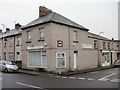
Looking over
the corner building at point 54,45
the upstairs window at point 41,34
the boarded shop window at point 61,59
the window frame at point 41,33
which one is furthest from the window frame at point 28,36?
the boarded shop window at point 61,59

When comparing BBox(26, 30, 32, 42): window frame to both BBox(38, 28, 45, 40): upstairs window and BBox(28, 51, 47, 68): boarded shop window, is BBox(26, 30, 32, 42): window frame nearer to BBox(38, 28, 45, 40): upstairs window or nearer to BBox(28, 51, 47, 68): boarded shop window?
BBox(28, 51, 47, 68): boarded shop window

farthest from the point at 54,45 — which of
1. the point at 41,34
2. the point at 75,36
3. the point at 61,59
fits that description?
the point at 75,36

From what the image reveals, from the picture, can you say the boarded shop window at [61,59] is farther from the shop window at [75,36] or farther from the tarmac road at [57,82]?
the tarmac road at [57,82]

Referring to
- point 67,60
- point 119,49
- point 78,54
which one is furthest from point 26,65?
point 119,49

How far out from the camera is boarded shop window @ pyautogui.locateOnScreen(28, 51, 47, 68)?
54.5ft

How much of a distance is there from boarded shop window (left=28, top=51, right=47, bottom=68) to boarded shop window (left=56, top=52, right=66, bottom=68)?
5.34 ft

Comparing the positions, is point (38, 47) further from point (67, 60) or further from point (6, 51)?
point (6, 51)

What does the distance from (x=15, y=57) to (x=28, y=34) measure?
643 cm

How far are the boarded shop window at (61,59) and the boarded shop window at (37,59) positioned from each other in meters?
1.63

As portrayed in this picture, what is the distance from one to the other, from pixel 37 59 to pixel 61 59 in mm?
3357

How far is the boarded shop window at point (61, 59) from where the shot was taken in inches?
632

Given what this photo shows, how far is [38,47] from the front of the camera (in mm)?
17031

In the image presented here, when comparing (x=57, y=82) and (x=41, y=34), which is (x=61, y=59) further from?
(x=57, y=82)

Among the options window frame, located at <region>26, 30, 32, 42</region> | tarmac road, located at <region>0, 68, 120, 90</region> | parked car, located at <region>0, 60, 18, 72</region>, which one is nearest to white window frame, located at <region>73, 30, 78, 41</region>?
window frame, located at <region>26, 30, 32, 42</region>
